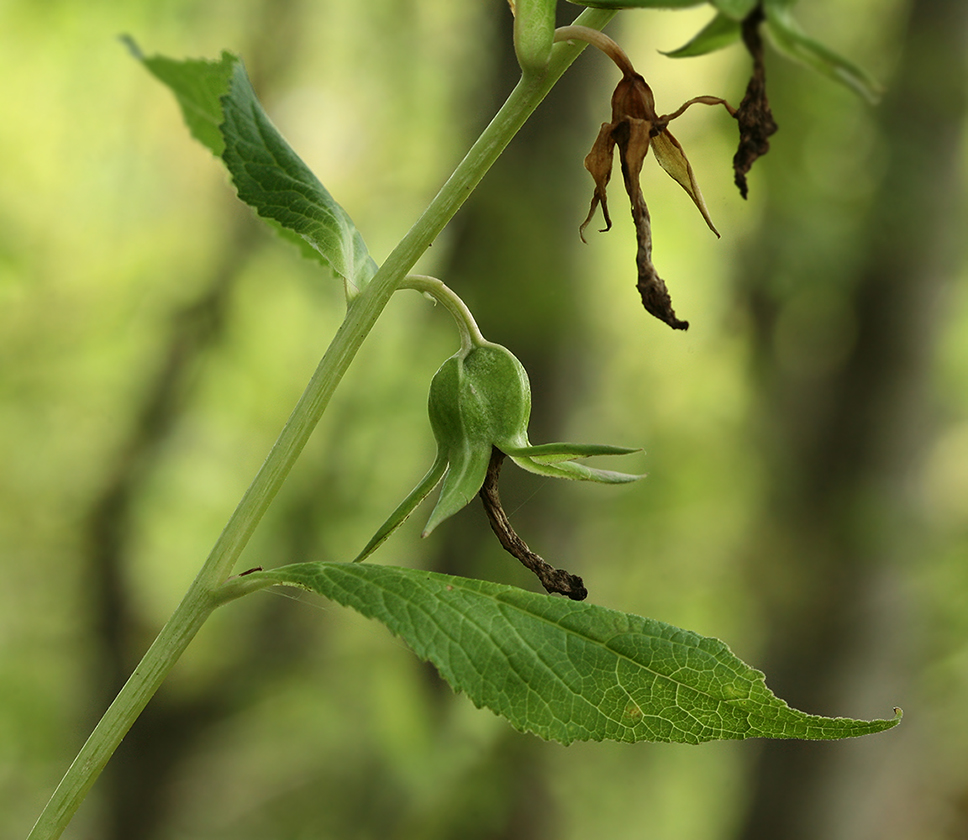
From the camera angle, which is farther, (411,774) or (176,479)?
(176,479)

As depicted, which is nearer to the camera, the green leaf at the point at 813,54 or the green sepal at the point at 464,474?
the green leaf at the point at 813,54

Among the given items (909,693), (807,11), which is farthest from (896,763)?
(807,11)

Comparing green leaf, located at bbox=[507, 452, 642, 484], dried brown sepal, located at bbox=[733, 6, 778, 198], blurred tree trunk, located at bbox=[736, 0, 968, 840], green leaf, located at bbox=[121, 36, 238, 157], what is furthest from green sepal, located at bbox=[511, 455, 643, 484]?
blurred tree trunk, located at bbox=[736, 0, 968, 840]

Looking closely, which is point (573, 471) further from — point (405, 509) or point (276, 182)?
point (276, 182)

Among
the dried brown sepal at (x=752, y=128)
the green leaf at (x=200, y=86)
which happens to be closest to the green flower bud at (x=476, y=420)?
the dried brown sepal at (x=752, y=128)

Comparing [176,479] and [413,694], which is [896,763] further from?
[176,479]

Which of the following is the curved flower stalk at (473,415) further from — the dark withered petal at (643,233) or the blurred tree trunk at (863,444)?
the blurred tree trunk at (863,444)
